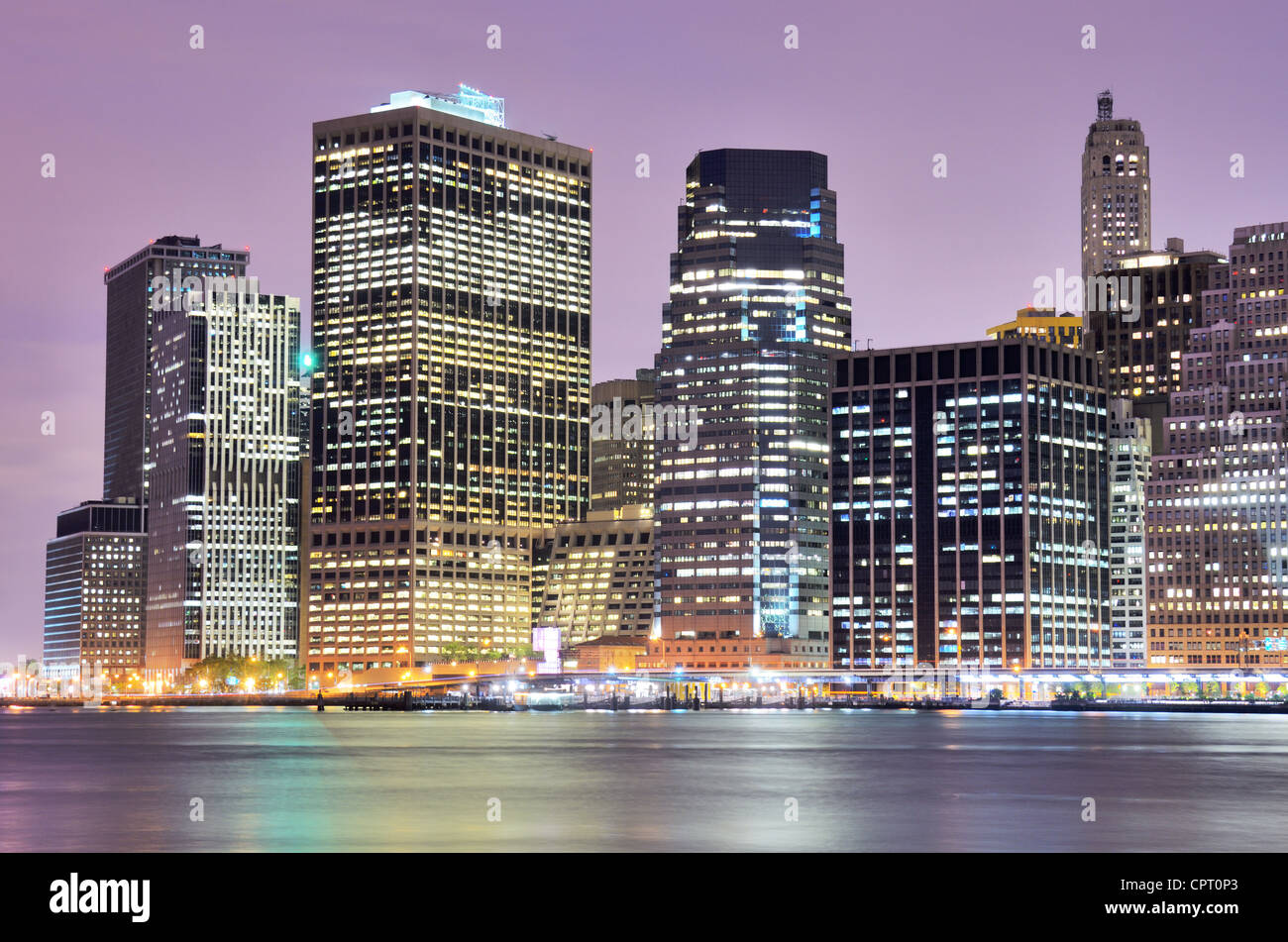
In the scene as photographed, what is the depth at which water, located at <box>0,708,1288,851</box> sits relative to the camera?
67.8m

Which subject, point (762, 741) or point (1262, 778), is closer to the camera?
point (1262, 778)

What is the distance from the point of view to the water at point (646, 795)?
222ft

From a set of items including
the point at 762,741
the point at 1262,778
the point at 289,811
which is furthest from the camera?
the point at 762,741

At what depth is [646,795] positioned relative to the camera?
92.9 metres
